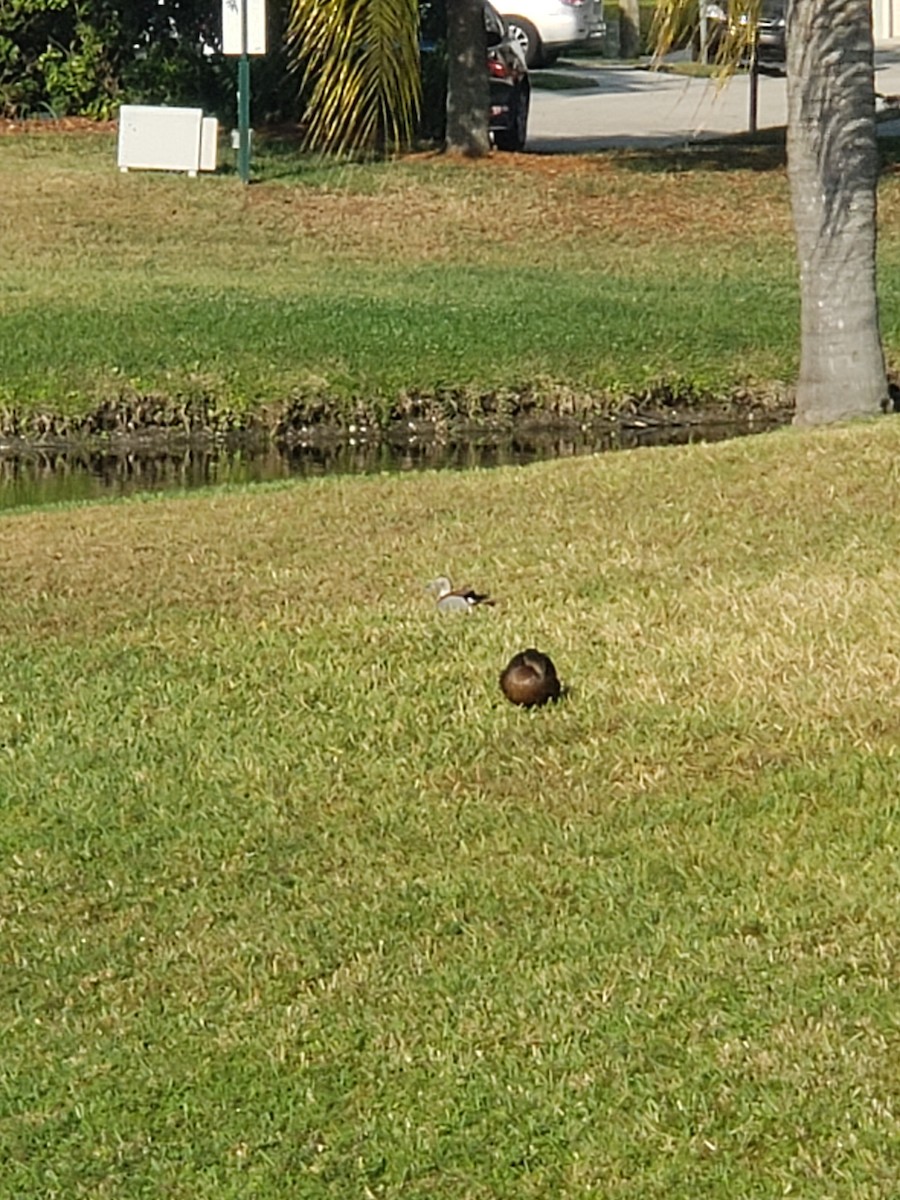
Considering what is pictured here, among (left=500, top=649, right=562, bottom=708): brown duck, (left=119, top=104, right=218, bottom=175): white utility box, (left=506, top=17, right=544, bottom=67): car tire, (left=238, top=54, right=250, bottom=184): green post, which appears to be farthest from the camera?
(left=506, top=17, right=544, bottom=67): car tire

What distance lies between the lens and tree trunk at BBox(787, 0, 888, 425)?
10492 millimetres

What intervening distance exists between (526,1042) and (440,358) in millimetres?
10298

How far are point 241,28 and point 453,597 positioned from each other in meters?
12.7

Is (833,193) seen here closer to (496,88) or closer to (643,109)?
(496,88)

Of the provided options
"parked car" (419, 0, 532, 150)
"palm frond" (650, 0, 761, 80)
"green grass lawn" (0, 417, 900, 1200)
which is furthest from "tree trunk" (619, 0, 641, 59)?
"green grass lawn" (0, 417, 900, 1200)

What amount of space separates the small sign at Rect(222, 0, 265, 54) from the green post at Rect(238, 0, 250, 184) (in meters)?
0.04

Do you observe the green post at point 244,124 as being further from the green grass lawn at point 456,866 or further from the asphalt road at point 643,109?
the green grass lawn at point 456,866

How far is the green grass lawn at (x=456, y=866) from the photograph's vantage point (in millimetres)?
4289

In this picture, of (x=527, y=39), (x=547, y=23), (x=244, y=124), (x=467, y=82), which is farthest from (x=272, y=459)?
(x=547, y=23)

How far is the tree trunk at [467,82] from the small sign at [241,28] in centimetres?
224

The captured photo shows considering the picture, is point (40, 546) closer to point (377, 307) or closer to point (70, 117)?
point (377, 307)

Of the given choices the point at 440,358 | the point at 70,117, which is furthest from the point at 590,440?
the point at 70,117

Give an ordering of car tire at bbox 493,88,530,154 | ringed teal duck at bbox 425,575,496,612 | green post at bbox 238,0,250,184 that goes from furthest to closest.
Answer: car tire at bbox 493,88,530,154 < green post at bbox 238,0,250,184 < ringed teal duck at bbox 425,575,496,612

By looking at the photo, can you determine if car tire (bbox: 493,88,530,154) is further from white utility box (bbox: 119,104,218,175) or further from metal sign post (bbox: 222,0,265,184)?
metal sign post (bbox: 222,0,265,184)
